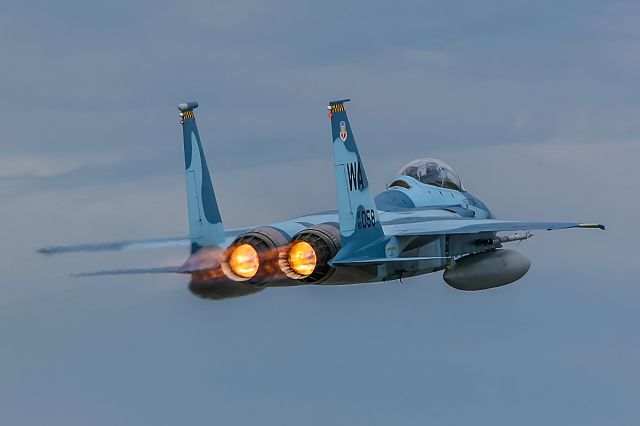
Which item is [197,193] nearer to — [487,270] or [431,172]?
[487,270]

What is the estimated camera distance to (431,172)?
2060 inches

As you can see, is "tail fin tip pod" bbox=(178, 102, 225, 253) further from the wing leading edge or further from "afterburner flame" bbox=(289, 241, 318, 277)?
the wing leading edge

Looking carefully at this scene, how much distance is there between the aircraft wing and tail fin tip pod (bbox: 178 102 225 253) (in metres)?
4.65

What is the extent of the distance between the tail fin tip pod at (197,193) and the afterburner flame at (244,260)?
2.15ft

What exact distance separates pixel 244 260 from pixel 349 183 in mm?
3271

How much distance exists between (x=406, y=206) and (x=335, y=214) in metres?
4.01

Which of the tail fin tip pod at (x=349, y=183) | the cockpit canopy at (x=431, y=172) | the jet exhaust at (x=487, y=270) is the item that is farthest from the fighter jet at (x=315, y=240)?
the cockpit canopy at (x=431, y=172)

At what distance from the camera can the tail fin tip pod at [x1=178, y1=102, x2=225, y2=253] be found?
147 feet

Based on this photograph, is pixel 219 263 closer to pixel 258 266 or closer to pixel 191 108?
pixel 258 266

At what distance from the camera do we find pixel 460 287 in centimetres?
4897

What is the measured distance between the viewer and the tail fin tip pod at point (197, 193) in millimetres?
44844

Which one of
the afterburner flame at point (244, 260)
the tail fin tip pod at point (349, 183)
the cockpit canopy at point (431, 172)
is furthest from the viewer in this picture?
the cockpit canopy at point (431, 172)

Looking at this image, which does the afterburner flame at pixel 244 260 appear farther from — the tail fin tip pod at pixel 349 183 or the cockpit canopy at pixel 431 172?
the cockpit canopy at pixel 431 172

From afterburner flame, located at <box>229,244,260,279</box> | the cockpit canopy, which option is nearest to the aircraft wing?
the cockpit canopy
